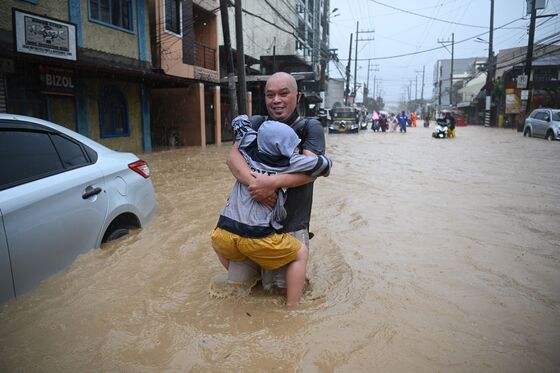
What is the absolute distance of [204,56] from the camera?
61.1ft

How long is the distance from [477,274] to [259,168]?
2.34 meters

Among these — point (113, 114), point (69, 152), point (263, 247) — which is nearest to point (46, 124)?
point (69, 152)

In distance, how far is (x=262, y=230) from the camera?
97.6 inches

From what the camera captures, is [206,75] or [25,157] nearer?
[25,157]

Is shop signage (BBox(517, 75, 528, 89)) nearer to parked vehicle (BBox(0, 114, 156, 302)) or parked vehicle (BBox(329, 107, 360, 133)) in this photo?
parked vehicle (BBox(329, 107, 360, 133))

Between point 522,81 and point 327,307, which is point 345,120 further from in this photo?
point 327,307

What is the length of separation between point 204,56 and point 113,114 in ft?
21.3

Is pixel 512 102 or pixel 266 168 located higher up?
pixel 512 102

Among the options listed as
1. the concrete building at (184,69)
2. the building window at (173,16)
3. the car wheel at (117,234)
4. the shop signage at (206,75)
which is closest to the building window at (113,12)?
the concrete building at (184,69)

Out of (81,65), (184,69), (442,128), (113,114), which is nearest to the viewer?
(81,65)

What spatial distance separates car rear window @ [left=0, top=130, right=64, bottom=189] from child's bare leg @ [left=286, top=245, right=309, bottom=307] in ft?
6.28

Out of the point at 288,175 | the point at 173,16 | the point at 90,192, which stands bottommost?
the point at 90,192

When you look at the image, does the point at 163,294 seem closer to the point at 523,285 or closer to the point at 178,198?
the point at 523,285

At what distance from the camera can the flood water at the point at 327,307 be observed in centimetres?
229
